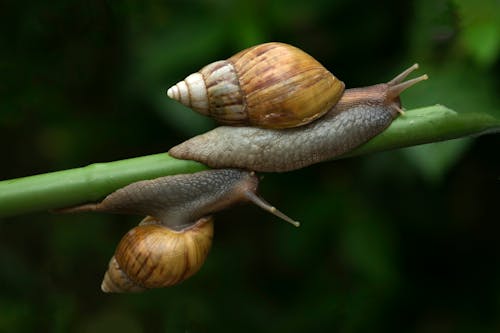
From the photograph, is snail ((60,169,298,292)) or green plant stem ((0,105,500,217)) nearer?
green plant stem ((0,105,500,217))

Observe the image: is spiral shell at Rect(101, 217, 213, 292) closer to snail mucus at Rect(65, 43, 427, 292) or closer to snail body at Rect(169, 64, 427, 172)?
→ snail mucus at Rect(65, 43, 427, 292)

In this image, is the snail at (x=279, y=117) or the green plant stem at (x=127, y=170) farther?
the snail at (x=279, y=117)

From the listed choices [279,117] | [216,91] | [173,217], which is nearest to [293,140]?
[279,117]

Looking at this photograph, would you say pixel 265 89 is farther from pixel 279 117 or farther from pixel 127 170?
pixel 127 170

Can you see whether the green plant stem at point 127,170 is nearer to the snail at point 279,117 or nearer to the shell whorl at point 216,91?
the snail at point 279,117

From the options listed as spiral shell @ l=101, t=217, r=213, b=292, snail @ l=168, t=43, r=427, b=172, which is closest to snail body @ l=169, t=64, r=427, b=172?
snail @ l=168, t=43, r=427, b=172

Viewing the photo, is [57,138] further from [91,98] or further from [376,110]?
[376,110]

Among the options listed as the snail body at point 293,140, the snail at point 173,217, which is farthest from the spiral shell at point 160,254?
the snail body at point 293,140
